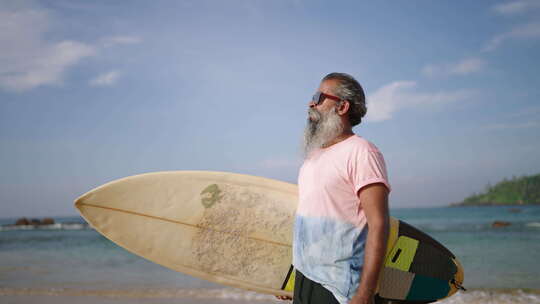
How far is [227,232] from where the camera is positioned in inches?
107

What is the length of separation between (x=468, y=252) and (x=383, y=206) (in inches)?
429

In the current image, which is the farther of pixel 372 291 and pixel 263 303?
pixel 263 303

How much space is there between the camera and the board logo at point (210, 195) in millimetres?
2838

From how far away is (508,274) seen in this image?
7.29 m

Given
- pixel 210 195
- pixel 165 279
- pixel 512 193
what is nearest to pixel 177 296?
pixel 165 279

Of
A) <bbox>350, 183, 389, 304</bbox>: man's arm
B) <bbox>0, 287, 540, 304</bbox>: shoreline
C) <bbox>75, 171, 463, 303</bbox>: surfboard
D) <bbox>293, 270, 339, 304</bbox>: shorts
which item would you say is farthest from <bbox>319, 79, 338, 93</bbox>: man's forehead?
<bbox>0, 287, 540, 304</bbox>: shoreline

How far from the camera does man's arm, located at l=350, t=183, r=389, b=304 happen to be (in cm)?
138

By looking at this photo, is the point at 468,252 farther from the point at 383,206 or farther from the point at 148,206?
the point at 383,206

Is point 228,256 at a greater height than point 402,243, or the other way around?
point 402,243

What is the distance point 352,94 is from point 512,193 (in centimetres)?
6334

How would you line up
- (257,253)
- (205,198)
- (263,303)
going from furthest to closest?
(263,303)
(205,198)
(257,253)

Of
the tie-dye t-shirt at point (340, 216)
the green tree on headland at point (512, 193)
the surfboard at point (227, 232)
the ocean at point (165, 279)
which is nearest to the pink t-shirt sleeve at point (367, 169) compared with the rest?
the tie-dye t-shirt at point (340, 216)

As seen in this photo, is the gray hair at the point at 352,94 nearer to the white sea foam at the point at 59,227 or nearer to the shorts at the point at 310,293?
the shorts at the point at 310,293

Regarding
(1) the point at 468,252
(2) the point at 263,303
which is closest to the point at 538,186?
(1) the point at 468,252
